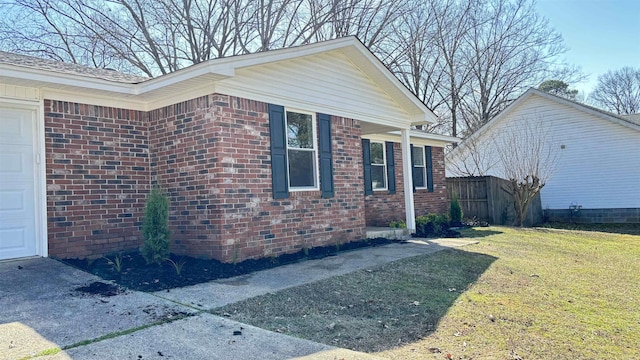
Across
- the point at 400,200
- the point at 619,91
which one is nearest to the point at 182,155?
the point at 400,200

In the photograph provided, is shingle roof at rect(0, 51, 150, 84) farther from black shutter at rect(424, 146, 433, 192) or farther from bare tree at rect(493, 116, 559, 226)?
bare tree at rect(493, 116, 559, 226)

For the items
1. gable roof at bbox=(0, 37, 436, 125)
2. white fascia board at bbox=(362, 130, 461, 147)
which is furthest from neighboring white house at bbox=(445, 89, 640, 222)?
gable roof at bbox=(0, 37, 436, 125)

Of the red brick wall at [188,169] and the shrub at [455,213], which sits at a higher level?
the red brick wall at [188,169]

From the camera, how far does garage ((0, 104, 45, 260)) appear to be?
6.25 metres

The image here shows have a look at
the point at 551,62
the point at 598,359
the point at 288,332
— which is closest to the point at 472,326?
the point at 598,359

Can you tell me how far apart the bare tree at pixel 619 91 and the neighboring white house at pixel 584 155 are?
22.9 m

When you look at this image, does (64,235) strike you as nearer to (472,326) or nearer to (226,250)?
(226,250)

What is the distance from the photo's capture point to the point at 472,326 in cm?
445

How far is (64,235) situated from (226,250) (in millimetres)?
2435

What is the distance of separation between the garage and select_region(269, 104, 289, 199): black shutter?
11.7 ft

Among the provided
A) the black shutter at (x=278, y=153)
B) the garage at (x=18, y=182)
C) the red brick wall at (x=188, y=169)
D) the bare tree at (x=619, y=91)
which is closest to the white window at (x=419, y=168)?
the black shutter at (x=278, y=153)

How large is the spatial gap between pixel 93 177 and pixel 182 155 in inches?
55.7

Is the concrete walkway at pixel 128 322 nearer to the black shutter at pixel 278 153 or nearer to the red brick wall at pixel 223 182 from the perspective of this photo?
the red brick wall at pixel 223 182

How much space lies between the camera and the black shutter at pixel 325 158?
8695mm
